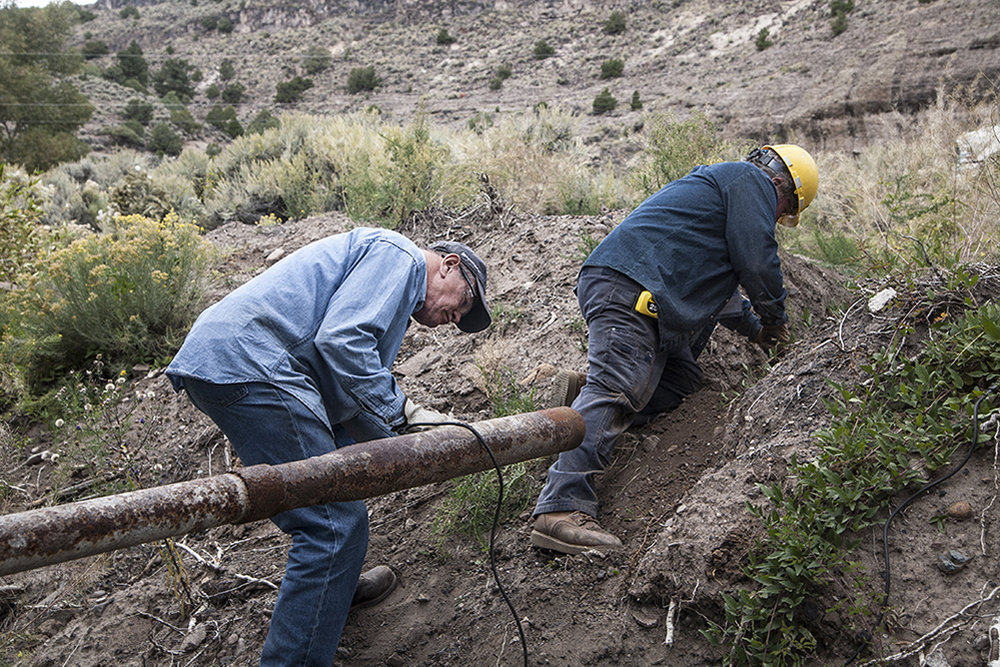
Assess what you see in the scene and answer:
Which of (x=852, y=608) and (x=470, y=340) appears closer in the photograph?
(x=852, y=608)

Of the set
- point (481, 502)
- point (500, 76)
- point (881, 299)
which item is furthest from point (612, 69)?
point (481, 502)

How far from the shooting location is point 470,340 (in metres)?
5.50

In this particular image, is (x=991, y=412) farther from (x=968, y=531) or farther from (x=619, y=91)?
(x=619, y=91)

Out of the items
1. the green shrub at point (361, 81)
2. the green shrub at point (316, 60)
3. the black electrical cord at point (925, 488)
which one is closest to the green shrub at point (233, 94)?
the green shrub at point (316, 60)

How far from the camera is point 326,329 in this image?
8.60 ft

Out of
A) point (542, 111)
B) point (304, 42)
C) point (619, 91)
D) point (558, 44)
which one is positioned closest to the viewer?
point (542, 111)

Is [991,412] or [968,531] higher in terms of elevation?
[991,412]

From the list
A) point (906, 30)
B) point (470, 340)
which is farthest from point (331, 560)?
point (906, 30)

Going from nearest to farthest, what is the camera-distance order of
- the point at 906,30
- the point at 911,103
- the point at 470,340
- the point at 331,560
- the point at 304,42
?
the point at 331,560 → the point at 470,340 → the point at 911,103 → the point at 906,30 → the point at 304,42

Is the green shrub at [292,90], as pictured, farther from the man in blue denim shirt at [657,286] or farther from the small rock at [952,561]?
the small rock at [952,561]

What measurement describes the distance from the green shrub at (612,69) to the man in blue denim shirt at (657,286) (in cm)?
3441

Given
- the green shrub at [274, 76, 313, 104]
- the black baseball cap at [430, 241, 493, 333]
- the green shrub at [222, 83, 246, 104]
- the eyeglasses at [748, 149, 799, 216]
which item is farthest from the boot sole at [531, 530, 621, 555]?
the green shrub at [222, 83, 246, 104]

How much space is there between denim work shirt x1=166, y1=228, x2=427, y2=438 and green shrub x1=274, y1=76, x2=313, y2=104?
4309 cm

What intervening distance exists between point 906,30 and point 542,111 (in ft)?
56.0
